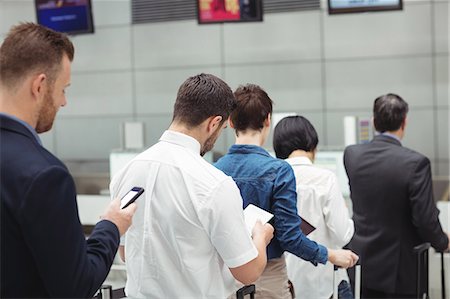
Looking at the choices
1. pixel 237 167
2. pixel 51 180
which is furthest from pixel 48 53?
pixel 237 167

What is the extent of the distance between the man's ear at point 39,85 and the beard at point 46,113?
0.6 inches

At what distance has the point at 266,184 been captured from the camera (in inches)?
93.4

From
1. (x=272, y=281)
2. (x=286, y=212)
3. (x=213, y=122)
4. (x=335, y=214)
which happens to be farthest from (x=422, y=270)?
(x=213, y=122)

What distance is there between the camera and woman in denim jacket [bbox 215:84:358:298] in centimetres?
236

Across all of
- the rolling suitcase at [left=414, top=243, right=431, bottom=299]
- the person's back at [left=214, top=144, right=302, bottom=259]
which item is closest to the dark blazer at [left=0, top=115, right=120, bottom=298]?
the person's back at [left=214, top=144, right=302, bottom=259]

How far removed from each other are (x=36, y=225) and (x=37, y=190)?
0.23 ft

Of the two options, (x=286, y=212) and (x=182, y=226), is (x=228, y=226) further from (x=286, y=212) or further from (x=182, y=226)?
(x=286, y=212)

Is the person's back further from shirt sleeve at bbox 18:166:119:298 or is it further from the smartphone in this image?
shirt sleeve at bbox 18:166:119:298

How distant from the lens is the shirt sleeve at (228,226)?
6.04ft

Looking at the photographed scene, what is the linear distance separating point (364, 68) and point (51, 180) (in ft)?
19.4

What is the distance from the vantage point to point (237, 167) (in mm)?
2449

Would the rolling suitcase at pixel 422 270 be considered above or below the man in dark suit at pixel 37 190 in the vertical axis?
below

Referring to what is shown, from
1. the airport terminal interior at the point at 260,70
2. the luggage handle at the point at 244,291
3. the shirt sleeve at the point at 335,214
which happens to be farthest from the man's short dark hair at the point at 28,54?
the airport terminal interior at the point at 260,70

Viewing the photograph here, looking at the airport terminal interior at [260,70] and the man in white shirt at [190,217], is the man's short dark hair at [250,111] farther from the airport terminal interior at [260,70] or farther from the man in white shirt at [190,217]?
the airport terminal interior at [260,70]
